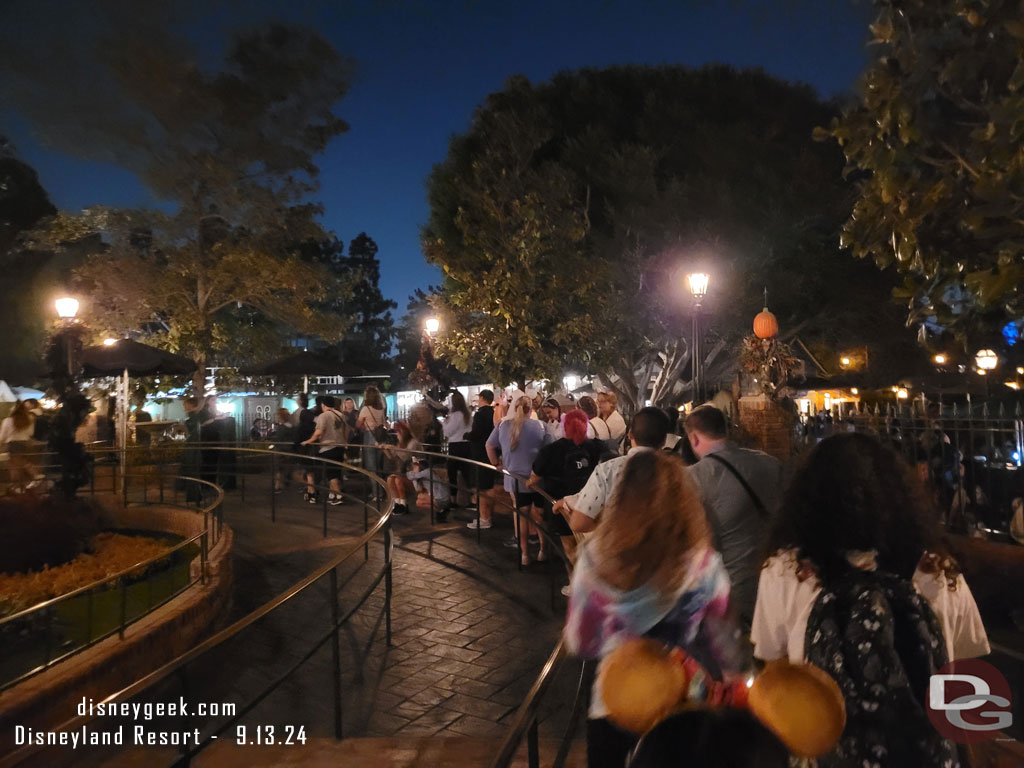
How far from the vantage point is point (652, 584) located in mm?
2230

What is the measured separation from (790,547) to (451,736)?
8.32 ft

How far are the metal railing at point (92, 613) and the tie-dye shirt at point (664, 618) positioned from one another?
3.41 m

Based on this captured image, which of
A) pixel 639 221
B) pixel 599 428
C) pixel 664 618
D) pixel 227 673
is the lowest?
pixel 227 673

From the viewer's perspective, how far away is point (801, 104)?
1941 cm

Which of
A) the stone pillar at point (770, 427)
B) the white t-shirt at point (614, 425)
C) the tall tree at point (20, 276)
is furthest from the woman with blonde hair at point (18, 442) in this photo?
the tall tree at point (20, 276)

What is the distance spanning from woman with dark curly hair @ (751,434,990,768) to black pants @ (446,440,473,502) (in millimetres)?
6940

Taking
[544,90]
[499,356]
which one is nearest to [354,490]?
[499,356]

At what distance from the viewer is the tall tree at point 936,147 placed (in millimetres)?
4477

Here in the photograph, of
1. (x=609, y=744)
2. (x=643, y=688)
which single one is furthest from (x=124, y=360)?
(x=643, y=688)

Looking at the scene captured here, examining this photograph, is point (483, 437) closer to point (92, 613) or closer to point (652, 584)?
point (92, 613)

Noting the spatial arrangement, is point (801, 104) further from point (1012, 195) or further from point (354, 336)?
point (354, 336)

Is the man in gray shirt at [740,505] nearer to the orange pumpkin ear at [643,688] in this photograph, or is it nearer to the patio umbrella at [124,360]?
the orange pumpkin ear at [643,688]

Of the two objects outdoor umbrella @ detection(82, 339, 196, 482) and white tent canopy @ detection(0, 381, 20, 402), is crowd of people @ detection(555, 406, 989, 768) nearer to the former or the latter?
Result: outdoor umbrella @ detection(82, 339, 196, 482)

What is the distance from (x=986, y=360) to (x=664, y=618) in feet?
65.9
